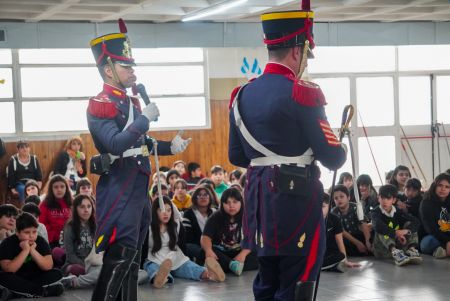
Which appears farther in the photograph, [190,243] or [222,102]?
[222,102]

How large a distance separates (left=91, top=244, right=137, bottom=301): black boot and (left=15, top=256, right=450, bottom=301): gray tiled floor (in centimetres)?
215

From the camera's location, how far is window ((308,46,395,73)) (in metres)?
13.9

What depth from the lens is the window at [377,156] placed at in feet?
46.7

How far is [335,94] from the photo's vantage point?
551 inches

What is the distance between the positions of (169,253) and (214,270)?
0.46 metres

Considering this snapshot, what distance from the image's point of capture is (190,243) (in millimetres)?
7691

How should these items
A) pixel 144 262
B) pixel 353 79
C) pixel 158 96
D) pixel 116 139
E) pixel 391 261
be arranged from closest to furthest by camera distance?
pixel 116 139 → pixel 144 262 → pixel 391 261 → pixel 158 96 → pixel 353 79

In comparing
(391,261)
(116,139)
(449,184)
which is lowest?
(391,261)

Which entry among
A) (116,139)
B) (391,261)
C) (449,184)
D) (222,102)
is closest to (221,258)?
(391,261)

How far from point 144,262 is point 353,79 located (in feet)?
26.0

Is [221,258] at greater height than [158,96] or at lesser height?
lesser

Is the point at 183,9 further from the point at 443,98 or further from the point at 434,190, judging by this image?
the point at 443,98

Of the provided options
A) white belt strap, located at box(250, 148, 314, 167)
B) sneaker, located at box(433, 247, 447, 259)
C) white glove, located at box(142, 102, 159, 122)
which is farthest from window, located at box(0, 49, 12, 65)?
white belt strap, located at box(250, 148, 314, 167)

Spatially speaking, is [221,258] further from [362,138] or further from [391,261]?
[362,138]
